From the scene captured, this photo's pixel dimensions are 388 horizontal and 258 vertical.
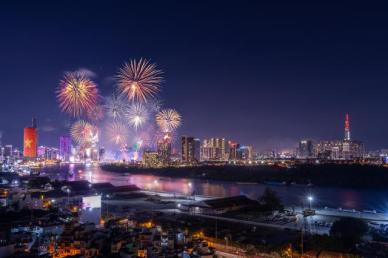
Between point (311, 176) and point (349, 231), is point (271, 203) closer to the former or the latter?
point (349, 231)

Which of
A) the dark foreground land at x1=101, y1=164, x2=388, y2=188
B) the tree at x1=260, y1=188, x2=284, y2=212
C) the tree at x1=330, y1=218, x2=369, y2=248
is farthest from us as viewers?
the dark foreground land at x1=101, y1=164, x2=388, y2=188

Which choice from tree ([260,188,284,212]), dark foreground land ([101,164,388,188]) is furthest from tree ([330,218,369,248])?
dark foreground land ([101,164,388,188])

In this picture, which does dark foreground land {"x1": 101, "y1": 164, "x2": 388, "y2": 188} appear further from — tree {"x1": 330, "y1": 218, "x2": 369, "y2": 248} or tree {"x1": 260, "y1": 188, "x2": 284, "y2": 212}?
tree {"x1": 330, "y1": 218, "x2": 369, "y2": 248}

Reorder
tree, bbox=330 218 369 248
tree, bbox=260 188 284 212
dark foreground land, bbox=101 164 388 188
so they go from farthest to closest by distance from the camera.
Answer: dark foreground land, bbox=101 164 388 188 < tree, bbox=260 188 284 212 < tree, bbox=330 218 369 248

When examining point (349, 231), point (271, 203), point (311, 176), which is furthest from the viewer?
point (311, 176)

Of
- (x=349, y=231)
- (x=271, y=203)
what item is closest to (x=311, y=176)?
(x=271, y=203)

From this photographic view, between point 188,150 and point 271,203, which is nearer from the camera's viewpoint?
point 271,203

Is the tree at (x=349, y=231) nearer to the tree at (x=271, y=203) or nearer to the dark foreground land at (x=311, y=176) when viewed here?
Result: the tree at (x=271, y=203)

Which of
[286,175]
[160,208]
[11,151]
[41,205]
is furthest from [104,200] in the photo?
[11,151]

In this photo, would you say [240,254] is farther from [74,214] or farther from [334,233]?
[74,214]
